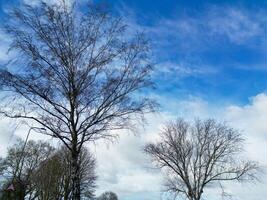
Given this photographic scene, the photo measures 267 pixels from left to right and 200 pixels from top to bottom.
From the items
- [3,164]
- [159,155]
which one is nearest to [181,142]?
[159,155]

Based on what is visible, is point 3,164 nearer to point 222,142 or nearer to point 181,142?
point 181,142

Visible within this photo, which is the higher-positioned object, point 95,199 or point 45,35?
point 95,199

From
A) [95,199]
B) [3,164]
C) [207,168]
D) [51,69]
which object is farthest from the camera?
[3,164]

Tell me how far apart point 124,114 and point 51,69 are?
3.06 m

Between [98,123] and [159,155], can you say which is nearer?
[98,123]

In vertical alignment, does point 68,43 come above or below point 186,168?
below

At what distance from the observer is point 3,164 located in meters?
54.1

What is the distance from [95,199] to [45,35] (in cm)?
3721

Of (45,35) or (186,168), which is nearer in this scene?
(45,35)

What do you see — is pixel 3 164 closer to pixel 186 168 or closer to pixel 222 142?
pixel 186 168

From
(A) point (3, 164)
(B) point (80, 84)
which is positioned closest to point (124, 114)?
(B) point (80, 84)

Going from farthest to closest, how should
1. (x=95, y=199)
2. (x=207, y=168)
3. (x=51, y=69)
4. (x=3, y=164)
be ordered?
1. (x=3, y=164)
2. (x=95, y=199)
3. (x=207, y=168)
4. (x=51, y=69)

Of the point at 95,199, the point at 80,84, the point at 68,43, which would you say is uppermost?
the point at 95,199

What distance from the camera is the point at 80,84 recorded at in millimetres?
14672
